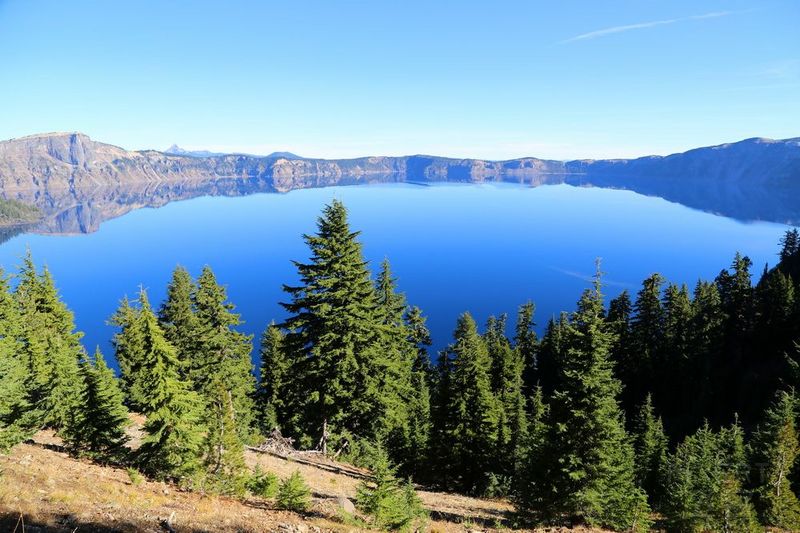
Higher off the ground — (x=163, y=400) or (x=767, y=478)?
(x=163, y=400)

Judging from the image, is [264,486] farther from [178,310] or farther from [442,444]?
[178,310]

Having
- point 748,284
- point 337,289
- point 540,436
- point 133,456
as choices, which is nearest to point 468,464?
point 540,436

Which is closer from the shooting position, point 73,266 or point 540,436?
point 540,436

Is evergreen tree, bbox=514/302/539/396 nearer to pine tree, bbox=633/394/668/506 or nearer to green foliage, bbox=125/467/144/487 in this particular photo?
pine tree, bbox=633/394/668/506

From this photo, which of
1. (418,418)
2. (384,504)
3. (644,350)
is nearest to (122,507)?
(384,504)

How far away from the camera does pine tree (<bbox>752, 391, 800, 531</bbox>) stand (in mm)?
22438

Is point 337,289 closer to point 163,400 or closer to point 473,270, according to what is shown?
point 163,400

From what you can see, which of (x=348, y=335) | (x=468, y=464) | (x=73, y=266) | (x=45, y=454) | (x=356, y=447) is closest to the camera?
(x=45, y=454)

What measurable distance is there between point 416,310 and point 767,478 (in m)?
32.5

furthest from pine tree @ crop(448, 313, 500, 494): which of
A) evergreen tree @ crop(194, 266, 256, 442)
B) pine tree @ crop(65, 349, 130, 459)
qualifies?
pine tree @ crop(65, 349, 130, 459)

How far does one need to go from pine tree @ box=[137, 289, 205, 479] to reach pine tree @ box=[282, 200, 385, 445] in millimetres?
7033

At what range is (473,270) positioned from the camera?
174125 mm

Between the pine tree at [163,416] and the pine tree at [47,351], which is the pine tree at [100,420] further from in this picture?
the pine tree at [163,416]

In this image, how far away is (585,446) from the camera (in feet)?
55.1
